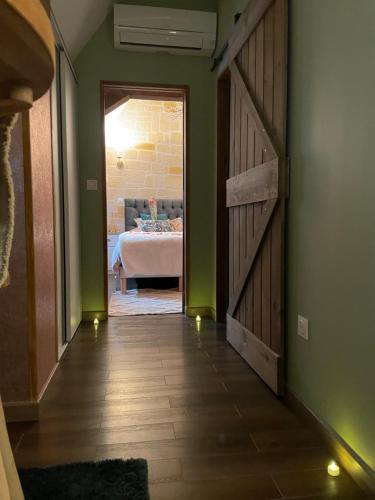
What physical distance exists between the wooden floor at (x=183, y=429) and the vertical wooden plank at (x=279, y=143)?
420mm

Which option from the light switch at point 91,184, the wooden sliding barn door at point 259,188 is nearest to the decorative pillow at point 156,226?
the light switch at point 91,184

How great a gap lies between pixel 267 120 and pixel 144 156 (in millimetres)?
5300

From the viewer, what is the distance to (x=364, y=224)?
54.1 inches

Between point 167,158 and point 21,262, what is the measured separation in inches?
231

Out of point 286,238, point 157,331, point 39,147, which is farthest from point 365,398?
point 157,331

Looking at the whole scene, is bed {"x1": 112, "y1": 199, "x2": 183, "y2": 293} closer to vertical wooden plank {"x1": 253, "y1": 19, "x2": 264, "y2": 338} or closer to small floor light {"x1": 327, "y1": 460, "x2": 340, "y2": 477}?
vertical wooden plank {"x1": 253, "y1": 19, "x2": 264, "y2": 338}

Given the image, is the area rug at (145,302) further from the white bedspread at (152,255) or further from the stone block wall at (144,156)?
the stone block wall at (144,156)

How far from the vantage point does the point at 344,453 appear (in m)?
1.48

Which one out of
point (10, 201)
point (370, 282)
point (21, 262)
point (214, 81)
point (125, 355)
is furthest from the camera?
point (214, 81)

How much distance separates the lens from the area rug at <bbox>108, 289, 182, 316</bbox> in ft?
13.6

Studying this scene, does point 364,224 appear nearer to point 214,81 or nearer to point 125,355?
point 125,355

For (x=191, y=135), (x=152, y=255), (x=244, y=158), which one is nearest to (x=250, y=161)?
(x=244, y=158)

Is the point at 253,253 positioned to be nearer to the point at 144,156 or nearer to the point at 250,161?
the point at 250,161

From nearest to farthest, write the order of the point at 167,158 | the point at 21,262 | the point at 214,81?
the point at 21,262 < the point at 214,81 < the point at 167,158
